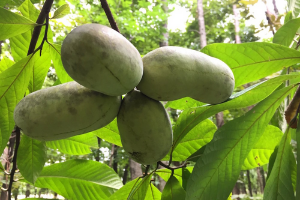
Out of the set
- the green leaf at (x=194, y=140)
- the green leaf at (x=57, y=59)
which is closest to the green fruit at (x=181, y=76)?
the green leaf at (x=194, y=140)

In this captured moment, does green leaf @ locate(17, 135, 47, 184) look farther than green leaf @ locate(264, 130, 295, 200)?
Yes

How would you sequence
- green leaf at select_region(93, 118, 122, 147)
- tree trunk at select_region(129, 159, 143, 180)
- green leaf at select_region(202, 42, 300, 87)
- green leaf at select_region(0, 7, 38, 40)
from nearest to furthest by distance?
green leaf at select_region(0, 7, 38, 40) < green leaf at select_region(202, 42, 300, 87) < green leaf at select_region(93, 118, 122, 147) < tree trunk at select_region(129, 159, 143, 180)

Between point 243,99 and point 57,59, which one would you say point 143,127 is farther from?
point 57,59

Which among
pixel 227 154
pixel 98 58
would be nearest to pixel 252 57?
pixel 227 154

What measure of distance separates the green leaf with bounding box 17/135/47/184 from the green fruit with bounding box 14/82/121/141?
0.45m

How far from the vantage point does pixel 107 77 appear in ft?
1.46

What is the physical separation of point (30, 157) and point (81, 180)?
258mm

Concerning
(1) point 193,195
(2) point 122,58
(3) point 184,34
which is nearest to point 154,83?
(2) point 122,58

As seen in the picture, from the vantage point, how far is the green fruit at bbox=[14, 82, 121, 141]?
0.51m

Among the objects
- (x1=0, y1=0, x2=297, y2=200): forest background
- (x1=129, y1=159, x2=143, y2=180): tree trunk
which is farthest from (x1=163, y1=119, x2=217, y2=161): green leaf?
(x1=129, y1=159, x2=143, y2=180): tree trunk

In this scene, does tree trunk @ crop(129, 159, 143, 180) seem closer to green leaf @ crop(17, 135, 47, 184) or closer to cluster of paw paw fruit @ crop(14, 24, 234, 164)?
green leaf @ crop(17, 135, 47, 184)

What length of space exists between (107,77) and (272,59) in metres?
0.57

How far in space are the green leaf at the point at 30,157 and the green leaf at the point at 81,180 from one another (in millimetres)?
190

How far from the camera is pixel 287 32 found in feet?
3.47
